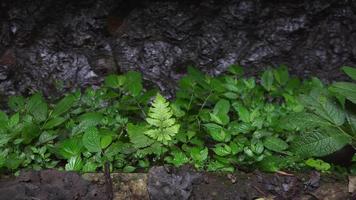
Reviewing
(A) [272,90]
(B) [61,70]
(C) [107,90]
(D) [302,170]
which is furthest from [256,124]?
(B) [61,70]

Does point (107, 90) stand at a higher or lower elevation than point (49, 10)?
lower

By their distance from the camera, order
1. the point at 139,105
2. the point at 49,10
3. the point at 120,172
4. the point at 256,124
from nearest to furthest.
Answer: the point at 120,172
the point at 256,124
the point at 139,105
the point at 49,10

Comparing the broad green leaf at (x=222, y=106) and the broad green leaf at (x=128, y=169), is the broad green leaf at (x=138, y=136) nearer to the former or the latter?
the broad green leaf at (x=128, y=169)

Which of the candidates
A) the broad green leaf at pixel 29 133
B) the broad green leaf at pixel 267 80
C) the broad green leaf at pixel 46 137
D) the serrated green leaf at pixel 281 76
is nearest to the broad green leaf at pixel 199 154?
the broad green leaf at pixel 46 137

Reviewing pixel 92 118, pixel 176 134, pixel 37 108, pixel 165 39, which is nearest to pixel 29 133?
pixel 37 108

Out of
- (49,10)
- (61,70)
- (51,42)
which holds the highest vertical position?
(49,10)

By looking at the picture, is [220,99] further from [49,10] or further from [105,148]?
[49,10]
